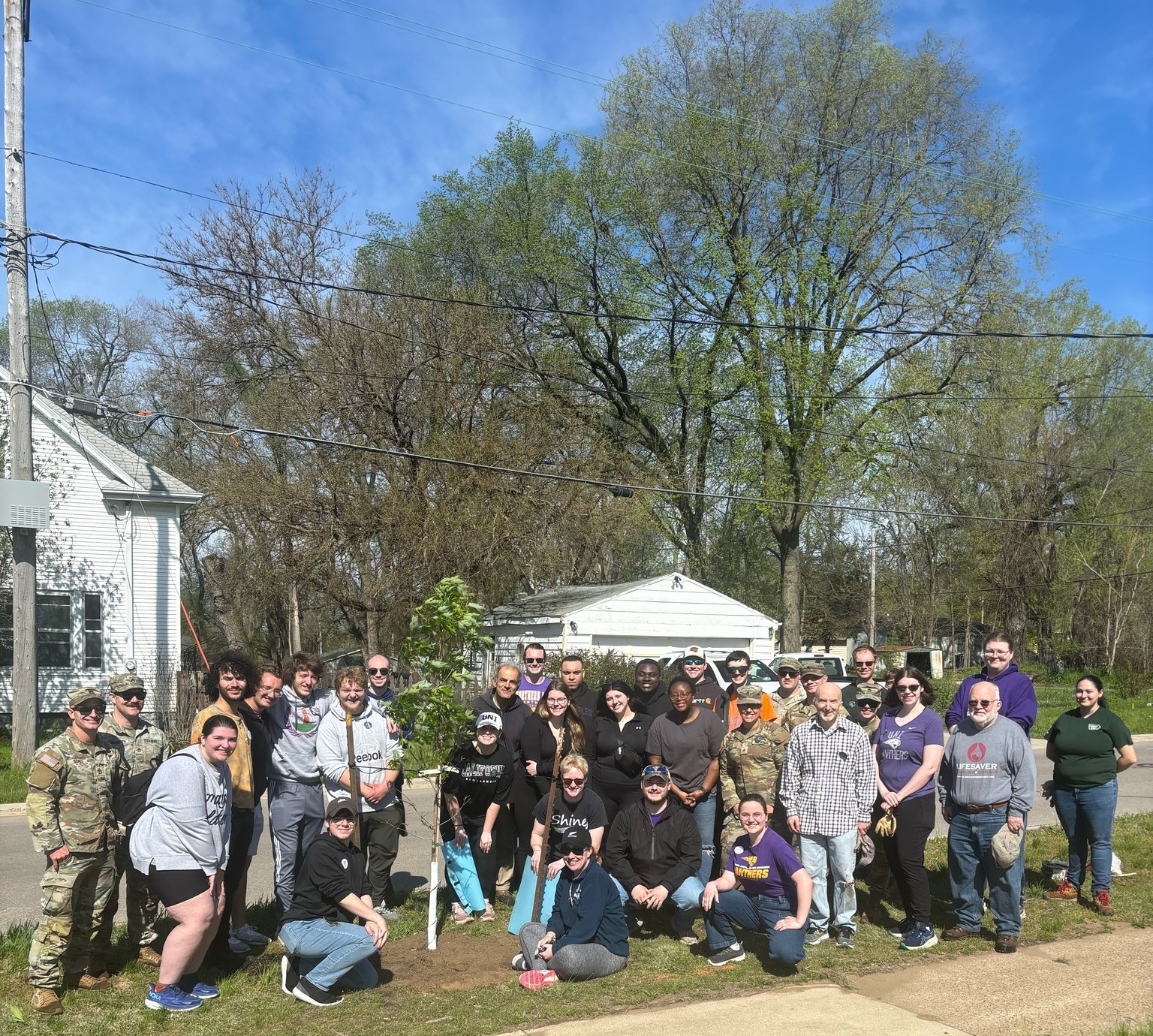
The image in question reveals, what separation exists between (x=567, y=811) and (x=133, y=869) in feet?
8.91

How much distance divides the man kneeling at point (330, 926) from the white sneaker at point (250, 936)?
0.80 metres

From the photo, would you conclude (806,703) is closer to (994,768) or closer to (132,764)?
(994,768)

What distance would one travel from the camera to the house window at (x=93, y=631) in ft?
67.0

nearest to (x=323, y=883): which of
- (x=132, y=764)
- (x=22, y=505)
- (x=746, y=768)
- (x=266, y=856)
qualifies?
(x=132, y=764)

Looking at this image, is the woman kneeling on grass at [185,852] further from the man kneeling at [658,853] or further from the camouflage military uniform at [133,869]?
the man kneeling at [658,853]

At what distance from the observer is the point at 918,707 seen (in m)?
7.52

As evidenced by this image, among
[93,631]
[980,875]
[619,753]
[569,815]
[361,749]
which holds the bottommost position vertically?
[980,875]

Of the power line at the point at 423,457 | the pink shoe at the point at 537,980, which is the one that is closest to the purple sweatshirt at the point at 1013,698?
the pink shoe at the point at 537,980

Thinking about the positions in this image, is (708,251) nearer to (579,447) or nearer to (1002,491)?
(579,447)

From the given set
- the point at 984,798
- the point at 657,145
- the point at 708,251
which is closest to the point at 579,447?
the point at 708,251

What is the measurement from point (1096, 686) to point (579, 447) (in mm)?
17852

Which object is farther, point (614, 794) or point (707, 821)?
point (614, 794)

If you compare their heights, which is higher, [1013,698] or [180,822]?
[1013,698]

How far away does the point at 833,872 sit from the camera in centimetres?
703
